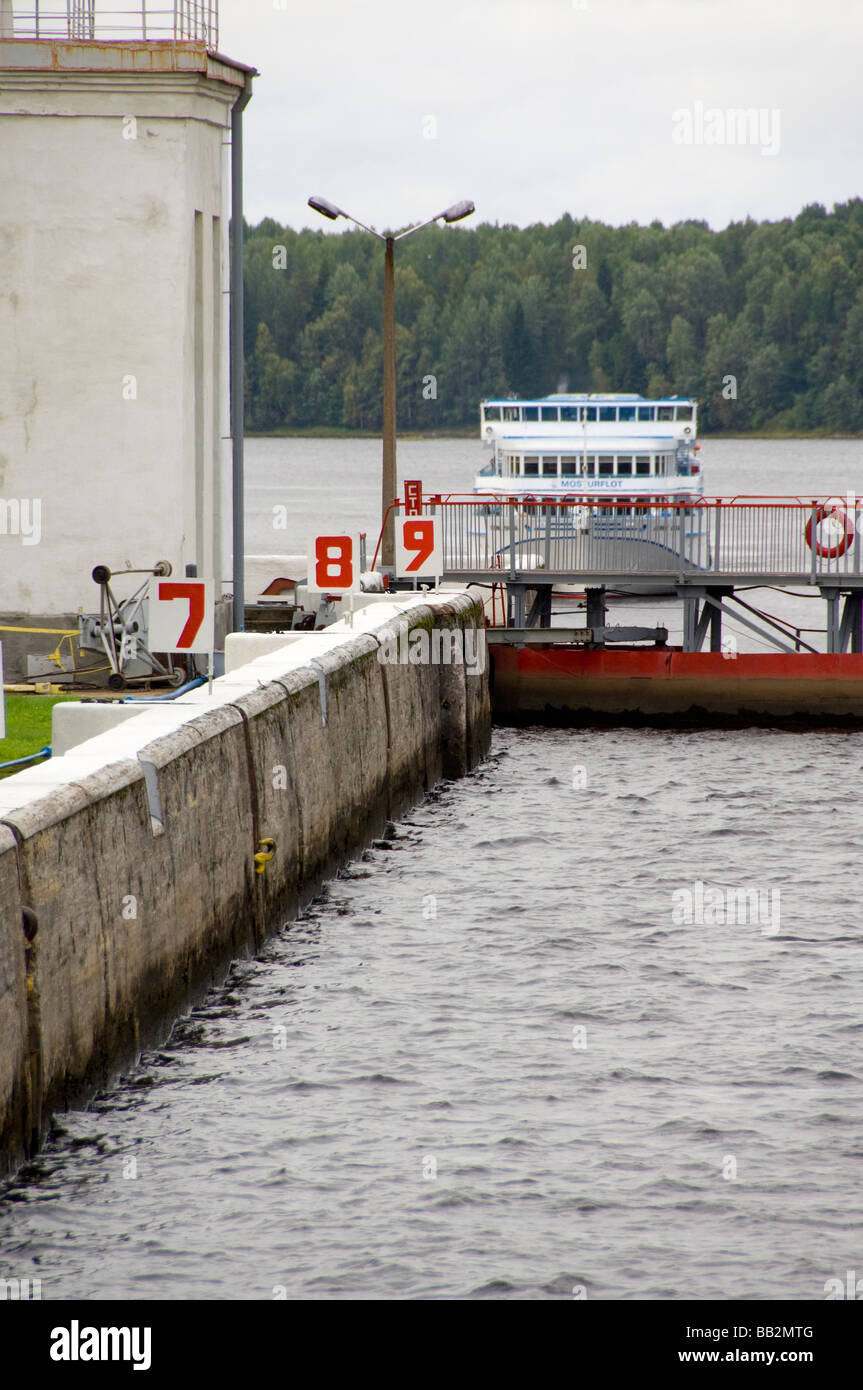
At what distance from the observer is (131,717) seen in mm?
16297

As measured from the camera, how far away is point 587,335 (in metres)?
156

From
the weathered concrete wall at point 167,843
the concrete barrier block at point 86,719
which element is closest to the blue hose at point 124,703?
the concrete barrier block at point 86,719

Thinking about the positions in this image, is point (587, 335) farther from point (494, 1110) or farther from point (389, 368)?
point (494, 1110)

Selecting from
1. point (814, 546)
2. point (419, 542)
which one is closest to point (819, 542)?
point (814, 546)

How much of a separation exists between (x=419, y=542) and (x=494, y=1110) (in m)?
14.5

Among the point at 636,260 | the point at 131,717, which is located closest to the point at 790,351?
the point at 636,260

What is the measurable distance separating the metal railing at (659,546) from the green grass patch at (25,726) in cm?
1132

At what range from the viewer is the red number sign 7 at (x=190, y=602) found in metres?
16.4

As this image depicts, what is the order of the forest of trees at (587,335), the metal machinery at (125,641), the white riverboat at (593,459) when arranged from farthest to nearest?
the forest of trees at (587,335)
the white riverboat at (593,459)
the metal machinery at (125,641)

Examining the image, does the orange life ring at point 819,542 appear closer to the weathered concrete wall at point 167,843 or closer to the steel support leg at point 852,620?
the steel support leg at point 852,620

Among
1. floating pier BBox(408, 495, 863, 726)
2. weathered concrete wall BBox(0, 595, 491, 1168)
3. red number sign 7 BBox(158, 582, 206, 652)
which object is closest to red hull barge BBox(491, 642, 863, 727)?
floating pier BBox(408, 495, 863, 726)

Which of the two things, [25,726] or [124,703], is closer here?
[124,703]

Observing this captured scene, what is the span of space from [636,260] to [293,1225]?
15753 centimetres

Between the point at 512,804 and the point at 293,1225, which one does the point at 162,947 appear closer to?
the point at 293,1225
